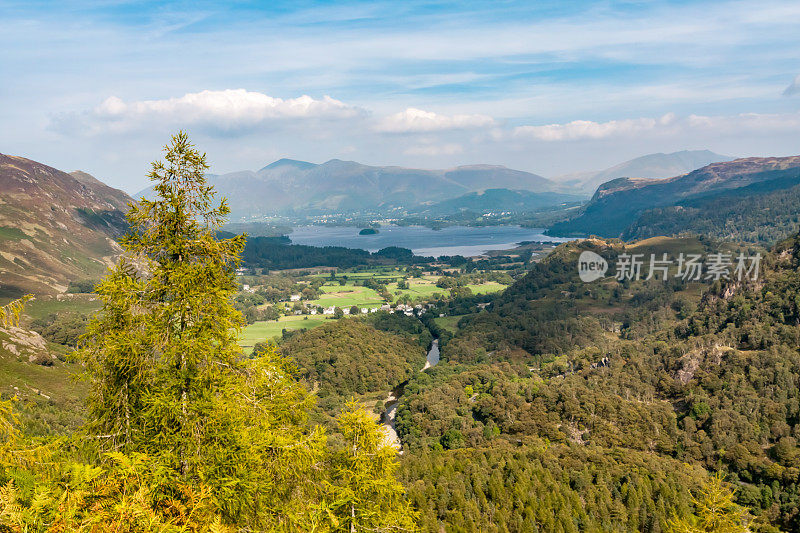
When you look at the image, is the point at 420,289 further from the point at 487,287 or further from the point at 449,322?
the point at 449,322

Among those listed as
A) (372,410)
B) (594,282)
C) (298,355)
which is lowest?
(372,410)

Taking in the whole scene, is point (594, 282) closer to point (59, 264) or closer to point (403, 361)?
point (403, 361)

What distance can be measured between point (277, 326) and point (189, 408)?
123m

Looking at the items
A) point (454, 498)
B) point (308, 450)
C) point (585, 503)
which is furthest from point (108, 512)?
point (585, 503)

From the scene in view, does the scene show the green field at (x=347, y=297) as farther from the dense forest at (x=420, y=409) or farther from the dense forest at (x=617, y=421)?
the dense forest at (x=617, y=421)

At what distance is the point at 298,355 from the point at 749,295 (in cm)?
7941

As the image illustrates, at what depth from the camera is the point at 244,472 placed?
34.6ft

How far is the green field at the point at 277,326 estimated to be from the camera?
116 m
